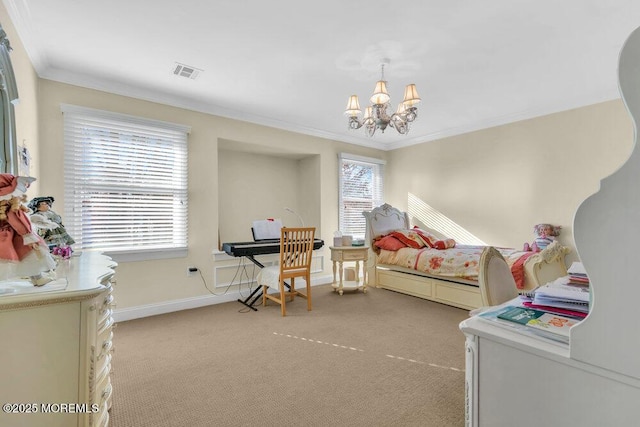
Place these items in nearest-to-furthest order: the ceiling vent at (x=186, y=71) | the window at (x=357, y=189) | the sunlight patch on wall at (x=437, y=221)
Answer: the ceiling vent at (x=186, y=71) < the sunlight patch on wall at (x=437, y=221) < the window at (x=357, y=189)

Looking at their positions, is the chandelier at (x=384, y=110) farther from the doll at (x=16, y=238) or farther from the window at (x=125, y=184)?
the doll at (x=16, y=238)

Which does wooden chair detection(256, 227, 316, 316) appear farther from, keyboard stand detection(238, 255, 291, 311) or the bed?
the bed

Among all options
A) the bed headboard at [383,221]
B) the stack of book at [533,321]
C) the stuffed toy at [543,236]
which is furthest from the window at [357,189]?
the stack of book at [533,321]

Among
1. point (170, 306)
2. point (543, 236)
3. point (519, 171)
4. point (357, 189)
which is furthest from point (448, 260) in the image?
point (170, 306)

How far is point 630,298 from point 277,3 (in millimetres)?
2296

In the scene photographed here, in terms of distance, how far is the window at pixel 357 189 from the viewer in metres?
5.25

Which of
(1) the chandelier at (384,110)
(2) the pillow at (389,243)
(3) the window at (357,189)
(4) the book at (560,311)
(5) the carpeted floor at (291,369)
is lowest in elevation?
(5) the carpeted floor at (291,369)

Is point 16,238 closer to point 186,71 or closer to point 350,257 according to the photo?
point 186,71

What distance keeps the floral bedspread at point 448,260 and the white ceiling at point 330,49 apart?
1859mm

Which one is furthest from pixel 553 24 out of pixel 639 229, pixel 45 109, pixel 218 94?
pixel 45 109

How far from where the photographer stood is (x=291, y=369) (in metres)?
2.19

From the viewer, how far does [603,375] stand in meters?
0.74

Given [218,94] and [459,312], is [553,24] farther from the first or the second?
[218,94]

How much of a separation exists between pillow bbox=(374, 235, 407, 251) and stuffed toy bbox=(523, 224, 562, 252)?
1.58 meters
